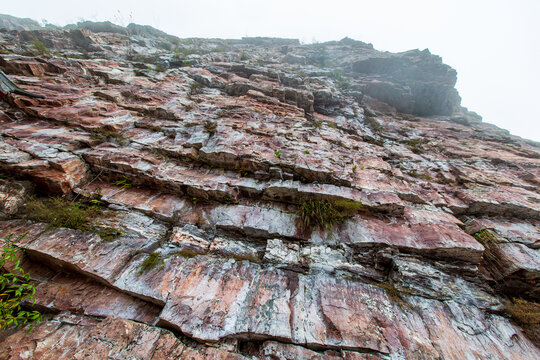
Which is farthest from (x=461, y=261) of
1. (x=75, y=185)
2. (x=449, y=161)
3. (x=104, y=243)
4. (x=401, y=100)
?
(x=401, y=100)

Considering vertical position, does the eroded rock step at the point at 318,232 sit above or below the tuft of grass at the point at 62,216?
above

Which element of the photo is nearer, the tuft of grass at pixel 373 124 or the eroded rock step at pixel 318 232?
the eroded rock step at pixel 318 232

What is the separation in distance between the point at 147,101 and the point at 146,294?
984 cm

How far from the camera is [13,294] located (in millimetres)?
3811

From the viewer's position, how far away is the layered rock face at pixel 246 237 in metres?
3.46

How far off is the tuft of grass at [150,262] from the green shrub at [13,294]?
5.51 feet

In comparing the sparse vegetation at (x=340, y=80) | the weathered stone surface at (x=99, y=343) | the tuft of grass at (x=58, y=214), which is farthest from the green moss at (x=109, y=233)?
the sparse vegetation at (x=340, y=80)

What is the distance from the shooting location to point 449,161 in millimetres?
8992

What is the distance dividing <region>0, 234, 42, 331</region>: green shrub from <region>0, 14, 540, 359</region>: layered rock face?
173 mm

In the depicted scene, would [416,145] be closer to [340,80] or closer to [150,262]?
[340,80]

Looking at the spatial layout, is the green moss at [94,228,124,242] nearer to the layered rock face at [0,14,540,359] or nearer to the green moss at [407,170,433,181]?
the layered rock face at [0,14,540,359]

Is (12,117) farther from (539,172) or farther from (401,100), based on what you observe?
(401,100)

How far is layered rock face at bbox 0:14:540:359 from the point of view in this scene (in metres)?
3.46

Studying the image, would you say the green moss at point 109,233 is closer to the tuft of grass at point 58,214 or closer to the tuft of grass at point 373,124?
the tuft of grass at point 58,214
